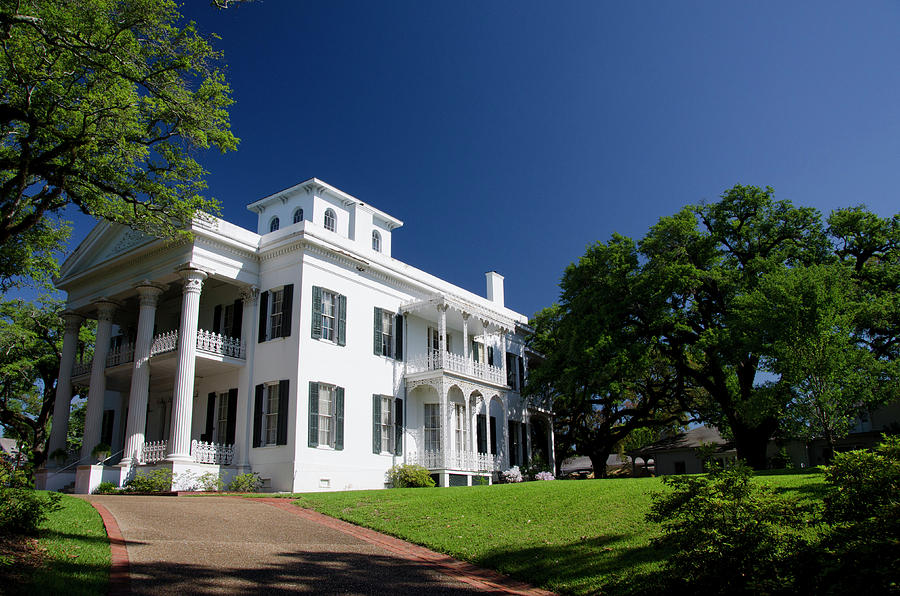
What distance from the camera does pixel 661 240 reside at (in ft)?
87.0

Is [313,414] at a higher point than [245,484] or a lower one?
higher

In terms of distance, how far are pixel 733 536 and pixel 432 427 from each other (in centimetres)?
2037

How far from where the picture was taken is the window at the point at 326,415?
72.1 ft

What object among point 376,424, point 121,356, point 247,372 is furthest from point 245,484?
point 121,356

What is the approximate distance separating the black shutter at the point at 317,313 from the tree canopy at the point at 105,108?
642 centimetres

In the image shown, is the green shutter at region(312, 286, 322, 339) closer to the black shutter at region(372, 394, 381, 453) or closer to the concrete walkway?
the black shutter at region(372, 394, 381, 453)

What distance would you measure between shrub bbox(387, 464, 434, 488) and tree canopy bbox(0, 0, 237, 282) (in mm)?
11667

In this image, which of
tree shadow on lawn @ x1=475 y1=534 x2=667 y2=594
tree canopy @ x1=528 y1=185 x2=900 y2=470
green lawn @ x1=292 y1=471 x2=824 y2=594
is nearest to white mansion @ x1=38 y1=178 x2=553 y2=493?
tree canopy @ x1=528 y1=185 x2=900 y2=470

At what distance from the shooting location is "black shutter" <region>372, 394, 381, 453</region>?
78.9 ft

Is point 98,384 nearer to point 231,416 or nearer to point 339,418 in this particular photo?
point 231,416

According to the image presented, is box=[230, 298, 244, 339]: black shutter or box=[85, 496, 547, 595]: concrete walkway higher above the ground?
box=[230, 298, 244, 339]: black shutter

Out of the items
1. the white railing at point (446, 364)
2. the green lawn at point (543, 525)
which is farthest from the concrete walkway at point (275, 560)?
the white railing at point (446, 364)

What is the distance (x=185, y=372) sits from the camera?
853 inches

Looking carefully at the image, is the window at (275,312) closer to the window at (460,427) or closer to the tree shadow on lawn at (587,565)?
the window at (460,427)
